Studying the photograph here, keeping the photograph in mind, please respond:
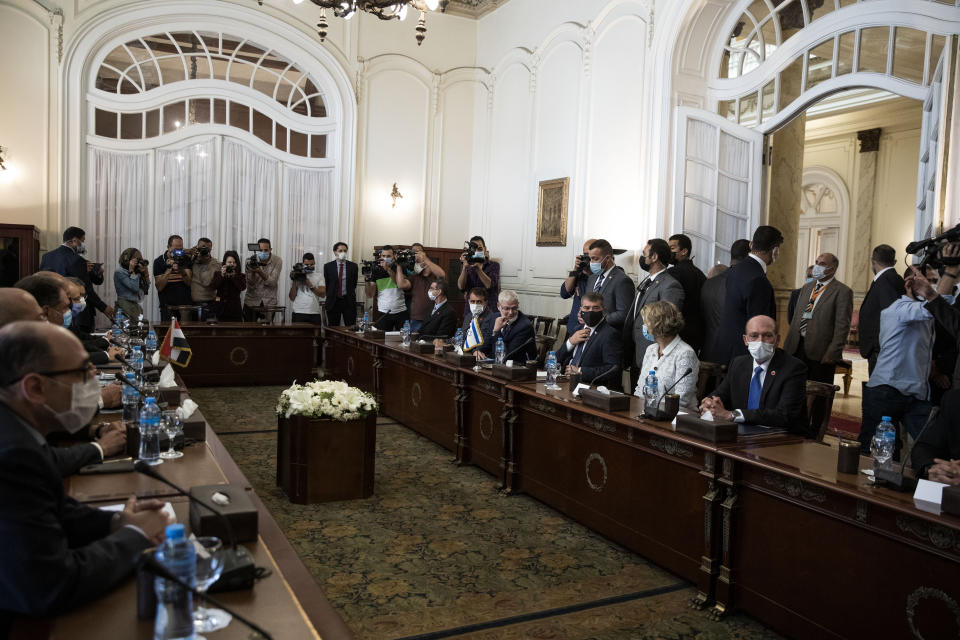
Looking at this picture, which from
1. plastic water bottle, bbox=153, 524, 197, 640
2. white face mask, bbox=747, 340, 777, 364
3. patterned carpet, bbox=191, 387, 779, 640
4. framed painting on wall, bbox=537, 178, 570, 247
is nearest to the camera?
plastic water bottle, bbox=153, 524, 197, 640

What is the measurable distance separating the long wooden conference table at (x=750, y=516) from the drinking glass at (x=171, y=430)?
204 centimetres

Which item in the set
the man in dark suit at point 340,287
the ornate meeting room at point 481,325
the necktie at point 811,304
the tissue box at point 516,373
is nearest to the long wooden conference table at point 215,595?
the ornate meeting room at point 481,325

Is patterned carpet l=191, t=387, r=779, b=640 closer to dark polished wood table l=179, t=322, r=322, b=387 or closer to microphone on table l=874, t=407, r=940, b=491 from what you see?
microphone on table l=874, t=407, r=940, b=491

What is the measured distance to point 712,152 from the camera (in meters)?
7.32

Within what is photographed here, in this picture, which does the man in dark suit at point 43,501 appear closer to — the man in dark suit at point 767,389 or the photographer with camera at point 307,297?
the man in dark suit at point 767,389

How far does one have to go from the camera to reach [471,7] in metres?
11.0

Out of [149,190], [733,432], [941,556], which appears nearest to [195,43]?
[149,190]

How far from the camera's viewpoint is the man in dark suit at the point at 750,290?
496 cm

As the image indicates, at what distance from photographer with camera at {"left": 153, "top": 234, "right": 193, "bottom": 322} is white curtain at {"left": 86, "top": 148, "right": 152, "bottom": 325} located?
1119 mm

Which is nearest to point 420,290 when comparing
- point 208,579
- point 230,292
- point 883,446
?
point 230,292

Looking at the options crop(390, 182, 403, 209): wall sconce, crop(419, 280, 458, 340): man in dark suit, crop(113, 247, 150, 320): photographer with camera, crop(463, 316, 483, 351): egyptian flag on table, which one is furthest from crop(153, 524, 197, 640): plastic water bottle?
crop(390, 182, 403, 209): wall sconce

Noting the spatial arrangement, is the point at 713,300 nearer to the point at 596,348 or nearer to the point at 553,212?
the point at 596,348

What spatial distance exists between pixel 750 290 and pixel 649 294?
1.02 meters

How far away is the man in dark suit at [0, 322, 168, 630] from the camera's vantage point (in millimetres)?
1429
